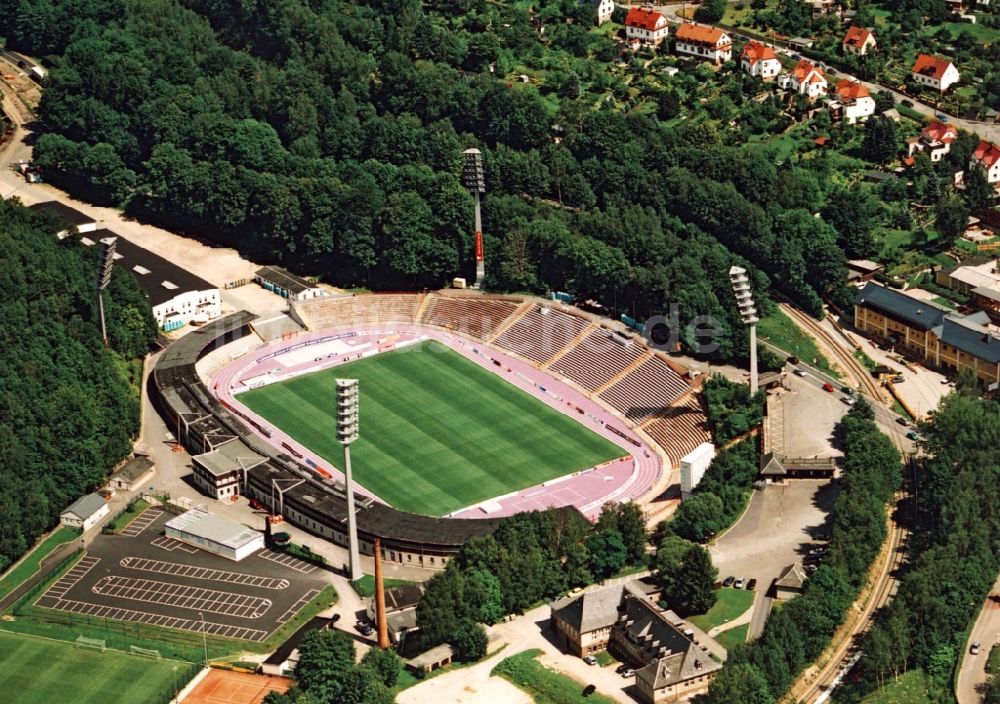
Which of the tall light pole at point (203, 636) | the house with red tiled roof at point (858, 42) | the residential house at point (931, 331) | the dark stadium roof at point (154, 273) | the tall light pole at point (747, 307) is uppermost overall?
the house with red tiled roof at point (858, 42)

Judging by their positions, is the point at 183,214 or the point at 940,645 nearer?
the point at 940,645

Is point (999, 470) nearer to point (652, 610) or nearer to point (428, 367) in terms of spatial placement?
point (652, 610)

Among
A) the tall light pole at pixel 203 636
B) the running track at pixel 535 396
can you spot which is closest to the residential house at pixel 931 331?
the running track at pixel 535 396

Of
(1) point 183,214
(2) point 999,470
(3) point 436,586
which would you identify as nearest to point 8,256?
(1) point 183,214

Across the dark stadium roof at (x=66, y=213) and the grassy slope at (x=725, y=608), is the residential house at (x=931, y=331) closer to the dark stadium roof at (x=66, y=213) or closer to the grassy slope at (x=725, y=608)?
the grassy slope at (x=725, y=608)

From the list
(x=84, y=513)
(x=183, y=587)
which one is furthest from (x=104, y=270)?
(x=183, y=587)

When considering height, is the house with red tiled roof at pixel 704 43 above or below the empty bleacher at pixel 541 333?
above

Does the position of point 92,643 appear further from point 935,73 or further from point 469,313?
point 935,73
